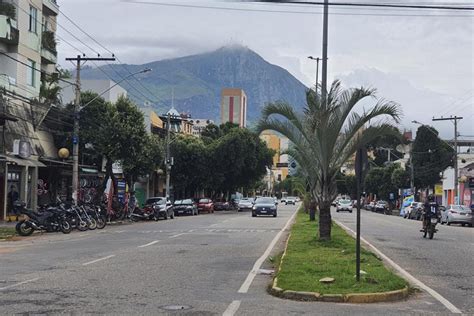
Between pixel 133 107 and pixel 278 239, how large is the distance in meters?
17.7

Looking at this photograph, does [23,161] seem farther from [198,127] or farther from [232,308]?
[198,127]

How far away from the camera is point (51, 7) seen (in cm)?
4200

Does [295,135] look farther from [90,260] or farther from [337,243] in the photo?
[90,260]

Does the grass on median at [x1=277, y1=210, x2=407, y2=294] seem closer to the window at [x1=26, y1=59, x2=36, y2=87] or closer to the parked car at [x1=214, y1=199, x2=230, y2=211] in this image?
the window at [x1=26, y1=59, x2=36, y2=87]

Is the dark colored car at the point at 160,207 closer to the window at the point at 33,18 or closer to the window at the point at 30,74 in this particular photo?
the window at the point at 30,74

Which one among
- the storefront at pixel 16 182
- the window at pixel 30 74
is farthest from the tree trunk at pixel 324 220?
the window at pixel 30 74

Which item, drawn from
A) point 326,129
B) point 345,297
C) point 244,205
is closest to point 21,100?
point 326,129

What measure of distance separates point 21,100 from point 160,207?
1295 centimetres

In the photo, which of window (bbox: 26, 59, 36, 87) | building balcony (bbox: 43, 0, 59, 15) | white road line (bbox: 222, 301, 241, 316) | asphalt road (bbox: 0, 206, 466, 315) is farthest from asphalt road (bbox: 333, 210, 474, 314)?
building balcony (bbox: 43, 0, 59, 15)

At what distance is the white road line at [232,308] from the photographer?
8953 millimetres

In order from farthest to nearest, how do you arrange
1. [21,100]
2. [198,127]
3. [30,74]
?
[198,127] < [30,74] < [21,100]

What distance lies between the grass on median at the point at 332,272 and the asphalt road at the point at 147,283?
520mm

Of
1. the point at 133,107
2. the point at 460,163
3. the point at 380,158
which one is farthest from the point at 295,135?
the point at 380,158

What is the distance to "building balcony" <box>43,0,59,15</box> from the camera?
41094 mm
